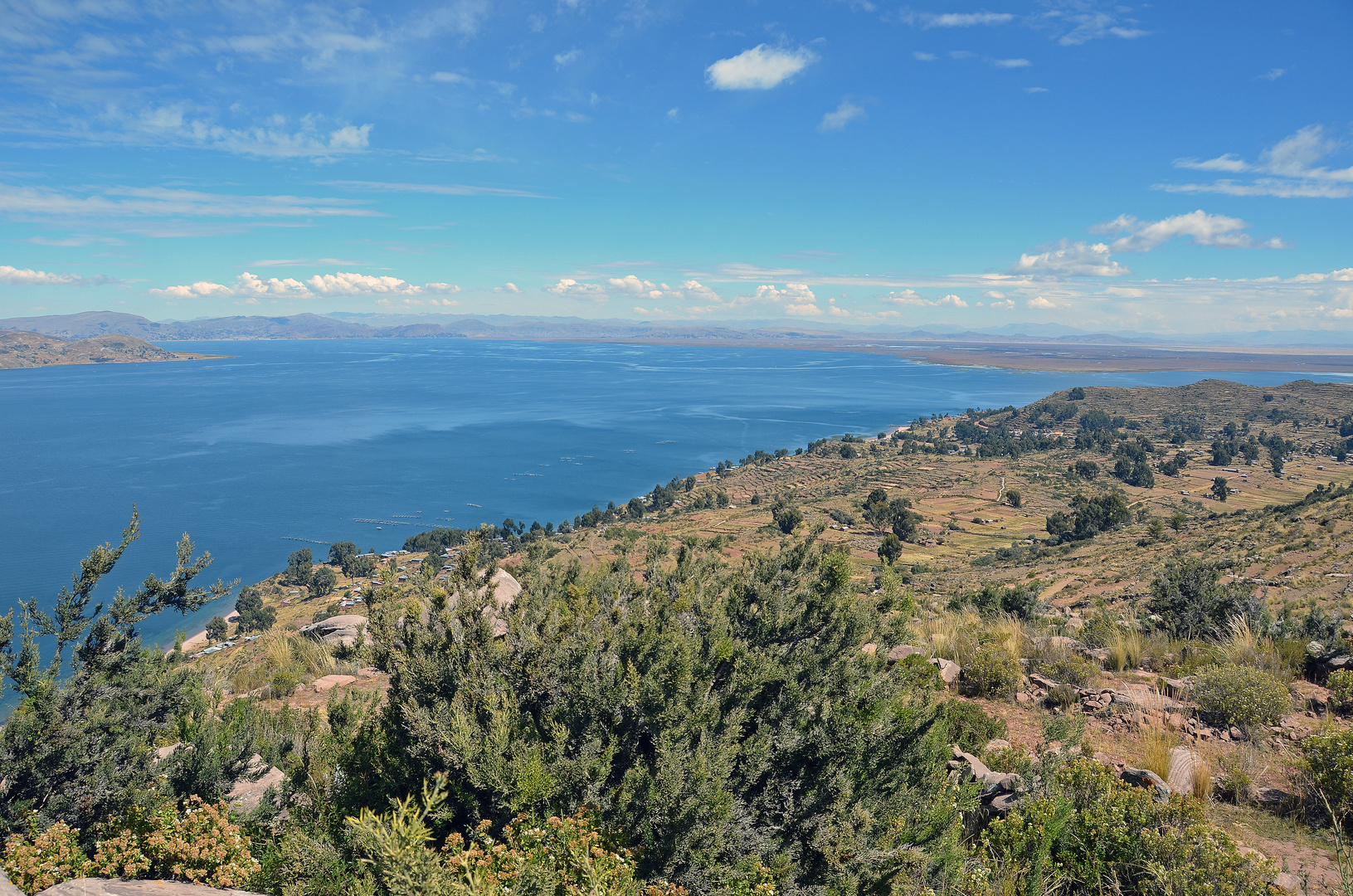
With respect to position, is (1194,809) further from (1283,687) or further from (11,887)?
(11,887)

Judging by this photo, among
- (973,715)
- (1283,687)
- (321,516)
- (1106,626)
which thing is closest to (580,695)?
(973,715)

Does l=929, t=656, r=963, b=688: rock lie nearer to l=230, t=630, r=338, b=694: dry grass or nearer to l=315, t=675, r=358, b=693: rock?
l=315, t=675, r=358, b=693: rock

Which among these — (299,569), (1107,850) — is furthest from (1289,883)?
(299,569)

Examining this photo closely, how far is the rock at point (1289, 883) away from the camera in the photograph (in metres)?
4.16

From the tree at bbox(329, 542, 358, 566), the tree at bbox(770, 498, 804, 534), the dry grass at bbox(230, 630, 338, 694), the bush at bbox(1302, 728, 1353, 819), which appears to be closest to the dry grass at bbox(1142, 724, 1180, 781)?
the bush at bbox(1302, 728, 1353, 819)

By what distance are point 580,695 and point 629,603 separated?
7.29 ft

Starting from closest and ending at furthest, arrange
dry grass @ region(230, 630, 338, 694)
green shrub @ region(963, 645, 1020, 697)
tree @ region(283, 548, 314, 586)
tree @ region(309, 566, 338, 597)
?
green shrub @ region(963, 645, 1020, 697) < dry grass @ region(230, 630, 338, 694) < tree @ region(309, 566, 338, 597) < tree @ region(283, 548, 314, 586)

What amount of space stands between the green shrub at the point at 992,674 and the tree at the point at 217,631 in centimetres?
3991

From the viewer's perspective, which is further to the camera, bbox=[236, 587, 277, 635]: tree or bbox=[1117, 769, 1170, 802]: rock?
bbox=[236, 587, 277, 635]: tree

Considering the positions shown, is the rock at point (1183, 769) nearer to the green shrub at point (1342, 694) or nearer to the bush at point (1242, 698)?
the bush at point (1242, 698)

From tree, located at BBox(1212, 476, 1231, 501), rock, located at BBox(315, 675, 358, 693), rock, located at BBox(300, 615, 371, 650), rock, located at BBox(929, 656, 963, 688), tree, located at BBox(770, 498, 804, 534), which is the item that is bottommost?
tree, located at BBox(770, 498, 804, 534)

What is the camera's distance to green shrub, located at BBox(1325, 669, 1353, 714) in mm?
6789

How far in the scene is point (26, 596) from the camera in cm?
4112

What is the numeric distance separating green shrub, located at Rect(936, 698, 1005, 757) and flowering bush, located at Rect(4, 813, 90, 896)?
274 inches
